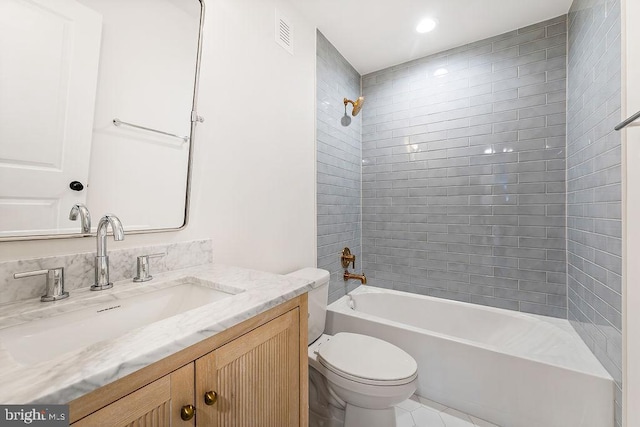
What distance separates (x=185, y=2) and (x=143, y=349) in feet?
4.47

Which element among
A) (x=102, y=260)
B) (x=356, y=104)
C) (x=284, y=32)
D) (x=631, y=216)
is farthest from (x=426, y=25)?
(x=102, y=260)

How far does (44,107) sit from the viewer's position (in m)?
0.81

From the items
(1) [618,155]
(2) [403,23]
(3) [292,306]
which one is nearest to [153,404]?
(3) [292,306]

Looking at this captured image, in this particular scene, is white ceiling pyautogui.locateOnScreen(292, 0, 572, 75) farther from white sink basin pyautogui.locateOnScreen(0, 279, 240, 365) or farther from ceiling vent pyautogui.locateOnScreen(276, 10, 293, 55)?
white sink basin pyautogui.locateOnScreen(0, 279, 240, 365)

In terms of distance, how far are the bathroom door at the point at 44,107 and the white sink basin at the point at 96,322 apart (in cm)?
Result: 28

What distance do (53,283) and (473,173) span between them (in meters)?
→ 2.51

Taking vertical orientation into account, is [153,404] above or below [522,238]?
below

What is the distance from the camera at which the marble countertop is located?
1.32ft

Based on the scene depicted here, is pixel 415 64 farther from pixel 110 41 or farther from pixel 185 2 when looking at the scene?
pixel 110 41

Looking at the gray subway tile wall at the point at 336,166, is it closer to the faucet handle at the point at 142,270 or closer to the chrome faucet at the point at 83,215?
the faucet handle at the point at 142,270

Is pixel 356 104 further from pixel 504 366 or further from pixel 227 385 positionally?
pixel 227 385

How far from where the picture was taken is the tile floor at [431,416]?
4.97 feet

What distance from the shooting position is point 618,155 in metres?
1.21

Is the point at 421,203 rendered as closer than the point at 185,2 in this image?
No
